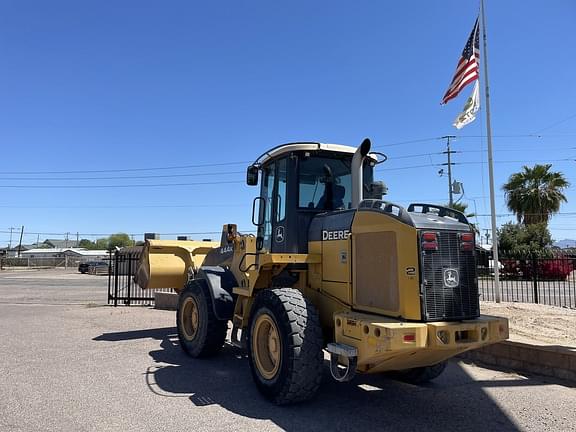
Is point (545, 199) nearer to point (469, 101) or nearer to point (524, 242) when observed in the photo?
point (524, 242)

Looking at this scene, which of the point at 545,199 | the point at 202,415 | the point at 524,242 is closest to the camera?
the point at 202,415

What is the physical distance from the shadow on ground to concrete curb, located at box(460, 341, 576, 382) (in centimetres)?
35

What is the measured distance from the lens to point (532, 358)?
674 centimetres

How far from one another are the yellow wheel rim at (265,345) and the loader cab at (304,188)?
1027mm

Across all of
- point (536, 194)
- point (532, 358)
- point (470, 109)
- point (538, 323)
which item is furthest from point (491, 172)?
point (536, 194)

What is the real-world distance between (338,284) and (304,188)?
1436 mm

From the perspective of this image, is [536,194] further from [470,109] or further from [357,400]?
[357,400]

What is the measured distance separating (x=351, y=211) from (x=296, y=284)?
4.72ft

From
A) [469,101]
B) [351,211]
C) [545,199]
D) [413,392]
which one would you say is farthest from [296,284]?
[545,199]

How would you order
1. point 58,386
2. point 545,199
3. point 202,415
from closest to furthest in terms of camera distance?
point 202,415 → point 58,386 → point 545,199

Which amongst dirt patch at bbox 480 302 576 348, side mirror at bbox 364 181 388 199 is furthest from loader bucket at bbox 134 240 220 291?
dirt patch at bbox 480 302 576 348

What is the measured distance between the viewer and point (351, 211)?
5656 mm

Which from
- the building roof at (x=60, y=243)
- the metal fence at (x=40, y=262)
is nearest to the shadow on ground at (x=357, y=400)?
the metal fence at (x=40, y=262)

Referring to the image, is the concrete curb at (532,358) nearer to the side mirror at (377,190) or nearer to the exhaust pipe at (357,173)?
the side mirror at (377,190)
